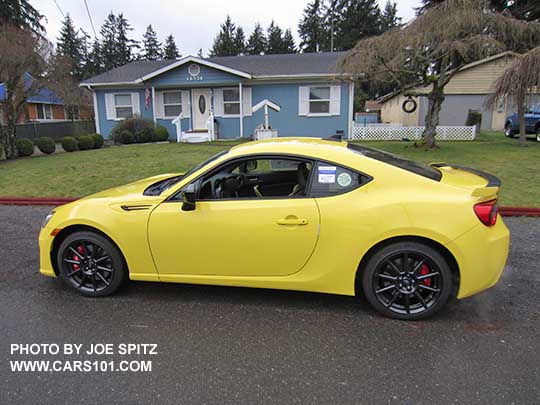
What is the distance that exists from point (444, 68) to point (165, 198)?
38.8ft

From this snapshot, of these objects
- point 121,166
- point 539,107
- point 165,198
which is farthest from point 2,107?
point 539,107

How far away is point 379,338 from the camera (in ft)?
8.87

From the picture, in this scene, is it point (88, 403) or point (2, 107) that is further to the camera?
point (2, 107)

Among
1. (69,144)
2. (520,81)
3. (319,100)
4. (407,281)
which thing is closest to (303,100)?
(319,100)

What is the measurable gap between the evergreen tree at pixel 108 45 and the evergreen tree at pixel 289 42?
30029mm

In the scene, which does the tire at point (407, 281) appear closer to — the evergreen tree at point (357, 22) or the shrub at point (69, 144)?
the shrub at point (69, 144)

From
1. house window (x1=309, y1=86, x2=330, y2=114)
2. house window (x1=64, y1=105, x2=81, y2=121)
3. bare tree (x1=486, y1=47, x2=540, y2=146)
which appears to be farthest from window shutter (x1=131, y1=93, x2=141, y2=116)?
bare tree (x1=486, y1=47, x2=540, y2=146)

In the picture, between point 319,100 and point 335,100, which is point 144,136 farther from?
point 335,100

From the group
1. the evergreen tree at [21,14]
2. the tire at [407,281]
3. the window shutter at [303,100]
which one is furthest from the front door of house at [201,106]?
the evergreen tree at [21,14]

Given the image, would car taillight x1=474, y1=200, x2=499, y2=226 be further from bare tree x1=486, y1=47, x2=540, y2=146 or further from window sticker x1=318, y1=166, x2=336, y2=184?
bare tree x1=486, y1=47, x2=540, y2=146

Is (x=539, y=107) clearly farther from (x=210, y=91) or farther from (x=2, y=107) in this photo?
(x=2, y=107)

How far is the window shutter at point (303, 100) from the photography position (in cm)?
1727

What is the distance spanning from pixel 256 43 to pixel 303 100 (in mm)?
41641

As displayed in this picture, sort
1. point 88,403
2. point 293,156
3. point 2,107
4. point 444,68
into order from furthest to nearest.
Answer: point 2,107, point 444,68, point 293,156, point 88,403
